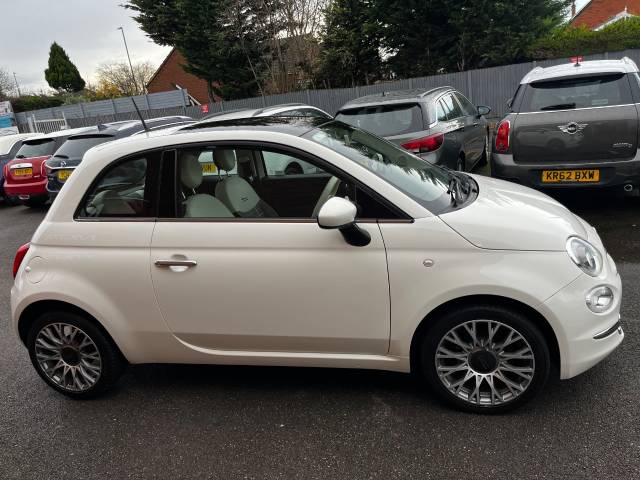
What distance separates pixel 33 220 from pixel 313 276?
964 centimetres

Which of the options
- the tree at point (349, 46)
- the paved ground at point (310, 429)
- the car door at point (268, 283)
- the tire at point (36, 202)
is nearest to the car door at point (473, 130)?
the paved ground at point (310, 429)

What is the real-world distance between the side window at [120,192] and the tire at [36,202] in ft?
29.9

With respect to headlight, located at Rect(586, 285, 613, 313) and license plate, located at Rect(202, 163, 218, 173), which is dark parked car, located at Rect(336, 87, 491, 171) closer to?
license plate, located at Rect(202, 163, 218, 173)

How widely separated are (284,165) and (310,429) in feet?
5.06

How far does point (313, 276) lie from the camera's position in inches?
112

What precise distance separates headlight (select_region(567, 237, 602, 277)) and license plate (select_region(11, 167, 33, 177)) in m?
11.1

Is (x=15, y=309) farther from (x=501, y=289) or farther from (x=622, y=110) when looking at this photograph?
(x=622, y=110)

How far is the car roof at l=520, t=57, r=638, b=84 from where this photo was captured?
5.77 m

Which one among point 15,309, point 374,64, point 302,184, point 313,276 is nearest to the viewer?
point 313,276

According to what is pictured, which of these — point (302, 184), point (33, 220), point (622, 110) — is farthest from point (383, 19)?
point (302, 184)

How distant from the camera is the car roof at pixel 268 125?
10.3 ft

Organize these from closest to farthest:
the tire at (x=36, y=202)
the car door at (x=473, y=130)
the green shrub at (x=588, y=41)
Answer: the car door at (x=473, y=130)
the tire at (x=36, y=202)
the green shrub at (x=588, y=41)

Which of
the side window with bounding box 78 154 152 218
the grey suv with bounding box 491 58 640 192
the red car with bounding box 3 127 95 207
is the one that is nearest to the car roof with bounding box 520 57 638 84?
the grey suv with bounding box 491 58 640 192

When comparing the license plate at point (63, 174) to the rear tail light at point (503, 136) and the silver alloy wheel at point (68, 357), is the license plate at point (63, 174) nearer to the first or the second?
the silver alloy wheel at point (68, 357)
